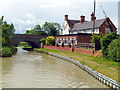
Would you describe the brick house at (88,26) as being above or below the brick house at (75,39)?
above

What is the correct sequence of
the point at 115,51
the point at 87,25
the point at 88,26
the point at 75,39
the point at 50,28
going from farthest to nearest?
1. the point at 50,28
2. the point at 87,25
3. the point at 88,26
4. the point at 75,39
5. the point at 115,51

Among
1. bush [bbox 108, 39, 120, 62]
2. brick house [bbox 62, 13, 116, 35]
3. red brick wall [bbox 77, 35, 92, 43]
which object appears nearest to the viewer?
bush [bbox 108, 39, 120, 62]

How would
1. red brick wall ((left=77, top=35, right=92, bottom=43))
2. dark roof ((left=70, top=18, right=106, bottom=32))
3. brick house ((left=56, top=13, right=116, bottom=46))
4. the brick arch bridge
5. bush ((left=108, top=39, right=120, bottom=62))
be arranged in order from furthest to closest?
the brick arch bridge → dark roof ((left=70, top=18, right=106, bottom=32)) → brick house ((left=56, top=13, right=116, bottom=46)) → red brick wall ((left=77, top=35, right=92, bottom=43)) → bush ((left=108, top=39, right=120, bottom=62))

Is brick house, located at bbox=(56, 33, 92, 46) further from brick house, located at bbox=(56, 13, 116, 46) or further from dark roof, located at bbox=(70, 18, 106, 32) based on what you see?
dark roof, located at bbox=(70, 18, 106, 32)

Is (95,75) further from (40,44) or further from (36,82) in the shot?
(40,44)

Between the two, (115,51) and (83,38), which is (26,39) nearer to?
(83,38)

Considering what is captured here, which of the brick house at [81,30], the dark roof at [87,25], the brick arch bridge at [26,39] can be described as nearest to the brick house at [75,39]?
the brick house at [81,30]

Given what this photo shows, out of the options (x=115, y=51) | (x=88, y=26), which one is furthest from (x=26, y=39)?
(x=115, y=51)

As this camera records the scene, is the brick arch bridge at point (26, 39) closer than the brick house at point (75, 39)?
No

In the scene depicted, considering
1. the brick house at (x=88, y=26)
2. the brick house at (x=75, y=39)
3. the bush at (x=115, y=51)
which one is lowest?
the bush at (x=115, y=51)

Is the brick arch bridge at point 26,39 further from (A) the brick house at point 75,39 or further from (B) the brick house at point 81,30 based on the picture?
(A) the brick house at point 75,39

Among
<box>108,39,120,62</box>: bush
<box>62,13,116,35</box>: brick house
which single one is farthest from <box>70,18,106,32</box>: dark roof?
<box>108,39,120,62</box>: bush

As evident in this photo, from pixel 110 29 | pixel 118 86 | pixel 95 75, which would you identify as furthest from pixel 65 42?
pixel 118 86

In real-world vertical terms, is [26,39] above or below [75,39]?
above
